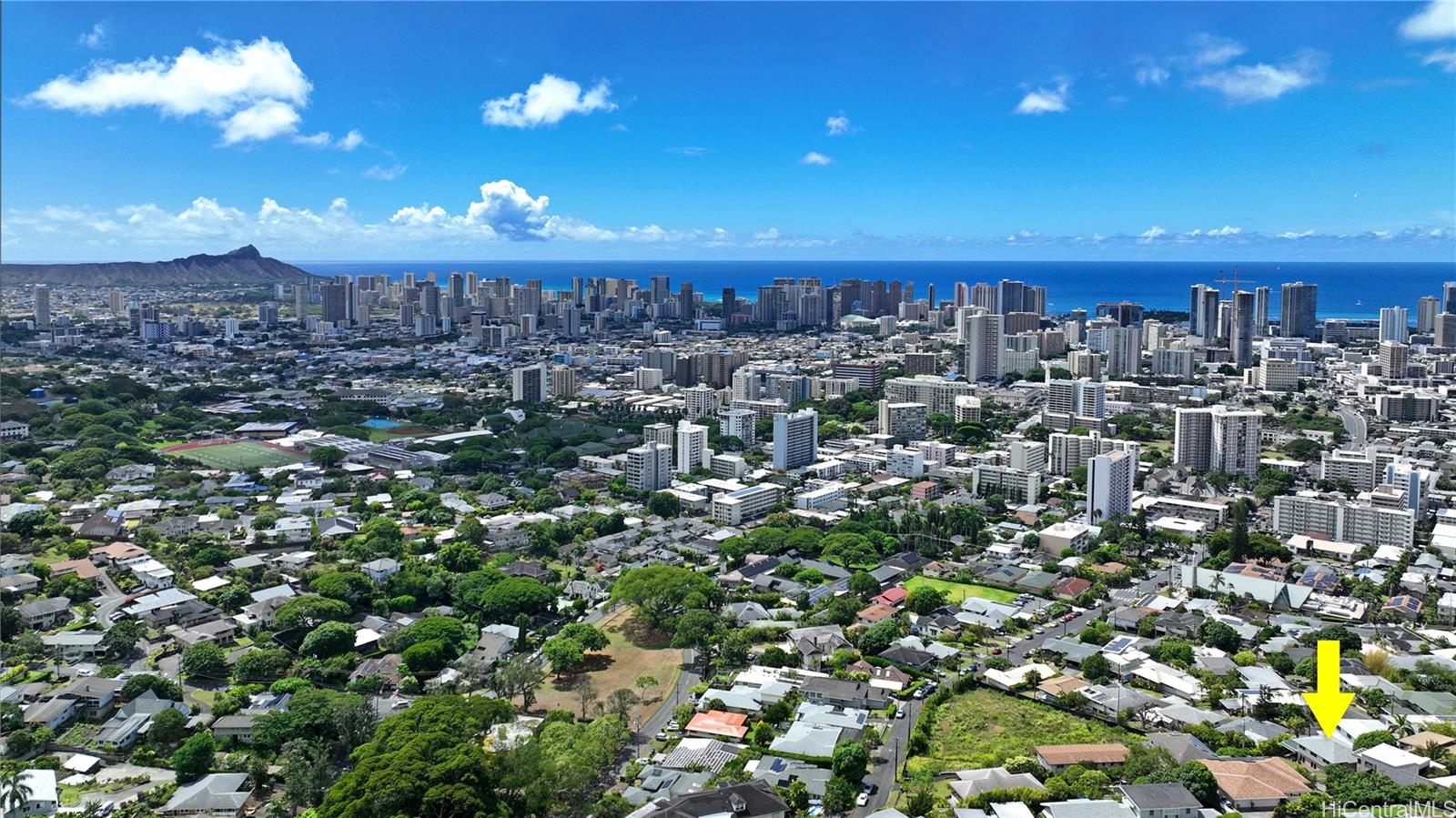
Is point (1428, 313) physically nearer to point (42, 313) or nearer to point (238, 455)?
point (238, 455)

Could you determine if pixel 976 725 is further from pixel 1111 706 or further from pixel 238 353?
pixel 238 353

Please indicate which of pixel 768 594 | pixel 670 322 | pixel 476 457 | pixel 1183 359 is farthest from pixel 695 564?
pixel 670 322

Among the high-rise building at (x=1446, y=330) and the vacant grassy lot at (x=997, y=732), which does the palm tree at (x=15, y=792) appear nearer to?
the vacant grassy lot at (x=997, y=732)

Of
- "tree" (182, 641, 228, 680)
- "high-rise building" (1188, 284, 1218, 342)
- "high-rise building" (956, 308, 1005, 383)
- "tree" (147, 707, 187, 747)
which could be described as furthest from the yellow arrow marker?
"high-rise building" (1188, 284, 1218, 342)

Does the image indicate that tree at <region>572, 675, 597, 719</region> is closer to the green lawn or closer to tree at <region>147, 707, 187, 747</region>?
tree at <region>147, 707, 187, 747</region>

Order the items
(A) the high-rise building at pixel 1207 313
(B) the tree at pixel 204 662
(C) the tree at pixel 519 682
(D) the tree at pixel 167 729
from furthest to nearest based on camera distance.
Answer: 1. (A) the high-rise building at pixel 1207 313
2. (B) the tree at pixel 204 662
3. (C) the tree at pixel 519 682
4. (D) the tree at pixel 167 729

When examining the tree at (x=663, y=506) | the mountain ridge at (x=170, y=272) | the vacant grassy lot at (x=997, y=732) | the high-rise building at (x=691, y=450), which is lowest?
the vacant grassy lot at (x=997, y=732)

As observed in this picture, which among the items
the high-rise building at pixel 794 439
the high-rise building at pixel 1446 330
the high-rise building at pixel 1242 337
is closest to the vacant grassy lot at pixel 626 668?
the high-rise building at pixel 794 439
